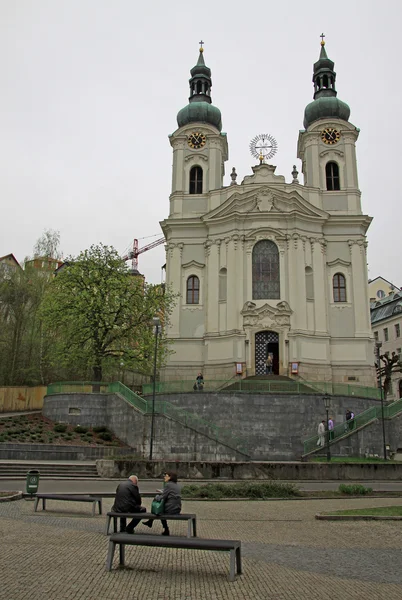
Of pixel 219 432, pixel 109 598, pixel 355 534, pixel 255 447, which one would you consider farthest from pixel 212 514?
pixel 255 447

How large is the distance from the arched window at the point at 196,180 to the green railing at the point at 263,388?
68.5 feet

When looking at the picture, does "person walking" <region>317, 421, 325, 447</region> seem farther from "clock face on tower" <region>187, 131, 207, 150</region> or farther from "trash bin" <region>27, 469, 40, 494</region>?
"clock face on tower" <region>187, 131, 207, 150</region>

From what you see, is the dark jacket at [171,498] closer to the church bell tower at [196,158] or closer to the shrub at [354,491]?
the shrub at [354,491]

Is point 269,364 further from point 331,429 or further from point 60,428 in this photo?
point 60,428

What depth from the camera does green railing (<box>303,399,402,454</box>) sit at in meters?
30.3

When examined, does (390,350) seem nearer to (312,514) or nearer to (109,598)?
(312,514)

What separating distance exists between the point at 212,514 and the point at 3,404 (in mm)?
29081

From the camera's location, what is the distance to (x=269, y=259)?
4566 cm

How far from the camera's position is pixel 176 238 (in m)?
48.1

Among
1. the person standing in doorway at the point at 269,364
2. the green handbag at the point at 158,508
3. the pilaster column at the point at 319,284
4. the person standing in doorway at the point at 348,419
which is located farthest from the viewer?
the pilaster column at the point at 319,284

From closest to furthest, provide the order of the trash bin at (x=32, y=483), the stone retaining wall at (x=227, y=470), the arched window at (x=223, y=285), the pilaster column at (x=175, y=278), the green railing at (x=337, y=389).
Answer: the trash bin at (x=32, y=483)
the stone retaining wall at (x=227, y=470)
the green railing at (x=337, y=389)
the pilaster column at (x=175, y=278)
the arched window at (x=223, y=285)

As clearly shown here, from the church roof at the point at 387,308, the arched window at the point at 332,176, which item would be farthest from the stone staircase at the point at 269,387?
the church roof at the point at 387,308

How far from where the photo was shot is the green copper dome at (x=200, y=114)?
50.8 meters

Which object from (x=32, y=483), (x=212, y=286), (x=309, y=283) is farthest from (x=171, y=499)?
(x=309, y=283)
